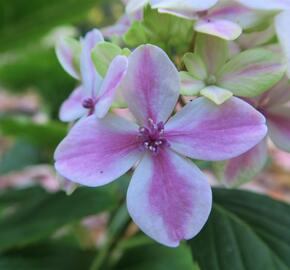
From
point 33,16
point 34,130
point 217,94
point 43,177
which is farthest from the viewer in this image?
point 43,177

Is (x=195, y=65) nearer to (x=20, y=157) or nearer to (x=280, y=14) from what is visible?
(x=280, y=14)

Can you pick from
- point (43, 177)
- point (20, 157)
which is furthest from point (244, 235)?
point (43, 177)

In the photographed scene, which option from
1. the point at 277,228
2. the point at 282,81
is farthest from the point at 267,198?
the point at 282,81

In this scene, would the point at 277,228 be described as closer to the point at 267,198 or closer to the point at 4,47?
the point at 267,198

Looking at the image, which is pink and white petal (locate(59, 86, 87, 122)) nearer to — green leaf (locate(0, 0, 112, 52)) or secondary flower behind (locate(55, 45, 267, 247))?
secondary flower behind (locate(55, 45, 267, 247))

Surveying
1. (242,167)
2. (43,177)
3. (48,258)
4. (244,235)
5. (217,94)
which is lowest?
(43,177)

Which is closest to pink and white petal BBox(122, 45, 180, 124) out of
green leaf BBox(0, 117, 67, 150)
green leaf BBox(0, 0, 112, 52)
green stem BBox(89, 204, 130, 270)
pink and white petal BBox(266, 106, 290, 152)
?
pink and white petal BBox(266, 106, 290, 152)
